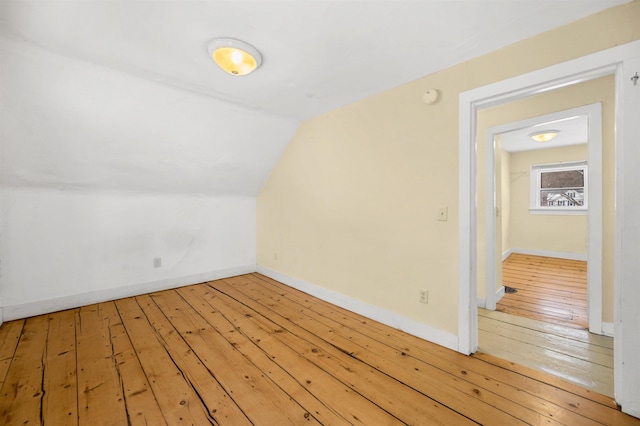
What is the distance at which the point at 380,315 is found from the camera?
8.45 feet

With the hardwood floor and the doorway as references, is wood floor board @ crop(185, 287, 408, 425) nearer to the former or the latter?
the hardwood floor

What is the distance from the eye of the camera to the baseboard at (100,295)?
104 inches

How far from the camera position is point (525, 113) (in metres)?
2.82

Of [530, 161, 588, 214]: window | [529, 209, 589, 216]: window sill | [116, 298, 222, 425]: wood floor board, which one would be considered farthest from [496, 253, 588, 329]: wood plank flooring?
[116, 298, 222, 425]: wood floor board

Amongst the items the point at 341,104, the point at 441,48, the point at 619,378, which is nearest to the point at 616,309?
the point at 619,378

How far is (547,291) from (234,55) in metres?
4.63

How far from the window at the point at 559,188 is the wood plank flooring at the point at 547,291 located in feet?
3.81

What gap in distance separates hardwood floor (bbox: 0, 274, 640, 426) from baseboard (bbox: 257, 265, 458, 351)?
0.24 ft

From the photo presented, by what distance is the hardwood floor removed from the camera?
1.46 meters

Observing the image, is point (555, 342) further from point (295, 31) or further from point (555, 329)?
point (295, 31)

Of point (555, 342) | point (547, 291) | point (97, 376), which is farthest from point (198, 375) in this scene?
point (547, 291)

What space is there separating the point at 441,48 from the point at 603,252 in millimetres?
2377

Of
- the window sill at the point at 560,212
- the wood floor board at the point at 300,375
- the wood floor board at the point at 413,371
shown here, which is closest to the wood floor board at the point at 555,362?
the wood floor board at the point at 413,371

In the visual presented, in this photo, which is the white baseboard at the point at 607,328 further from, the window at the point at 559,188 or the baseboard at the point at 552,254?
the window at the point at 559,188
